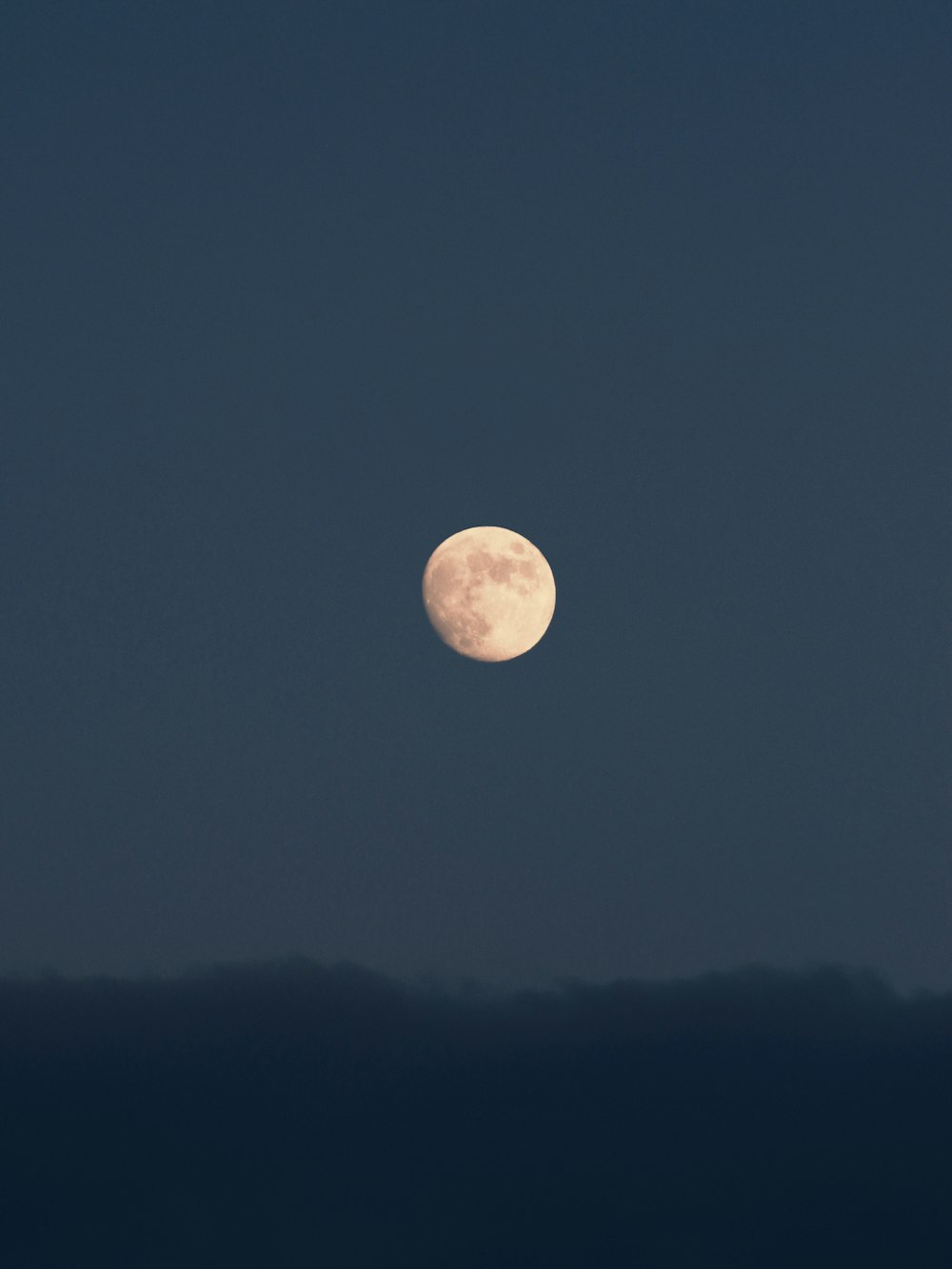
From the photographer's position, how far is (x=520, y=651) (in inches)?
2489

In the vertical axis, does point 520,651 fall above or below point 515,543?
below

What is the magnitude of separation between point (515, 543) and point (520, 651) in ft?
20.5

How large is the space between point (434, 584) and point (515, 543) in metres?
5.29

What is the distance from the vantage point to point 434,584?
6284 cm

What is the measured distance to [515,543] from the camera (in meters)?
63.4

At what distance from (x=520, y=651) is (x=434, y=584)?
6314 mm
